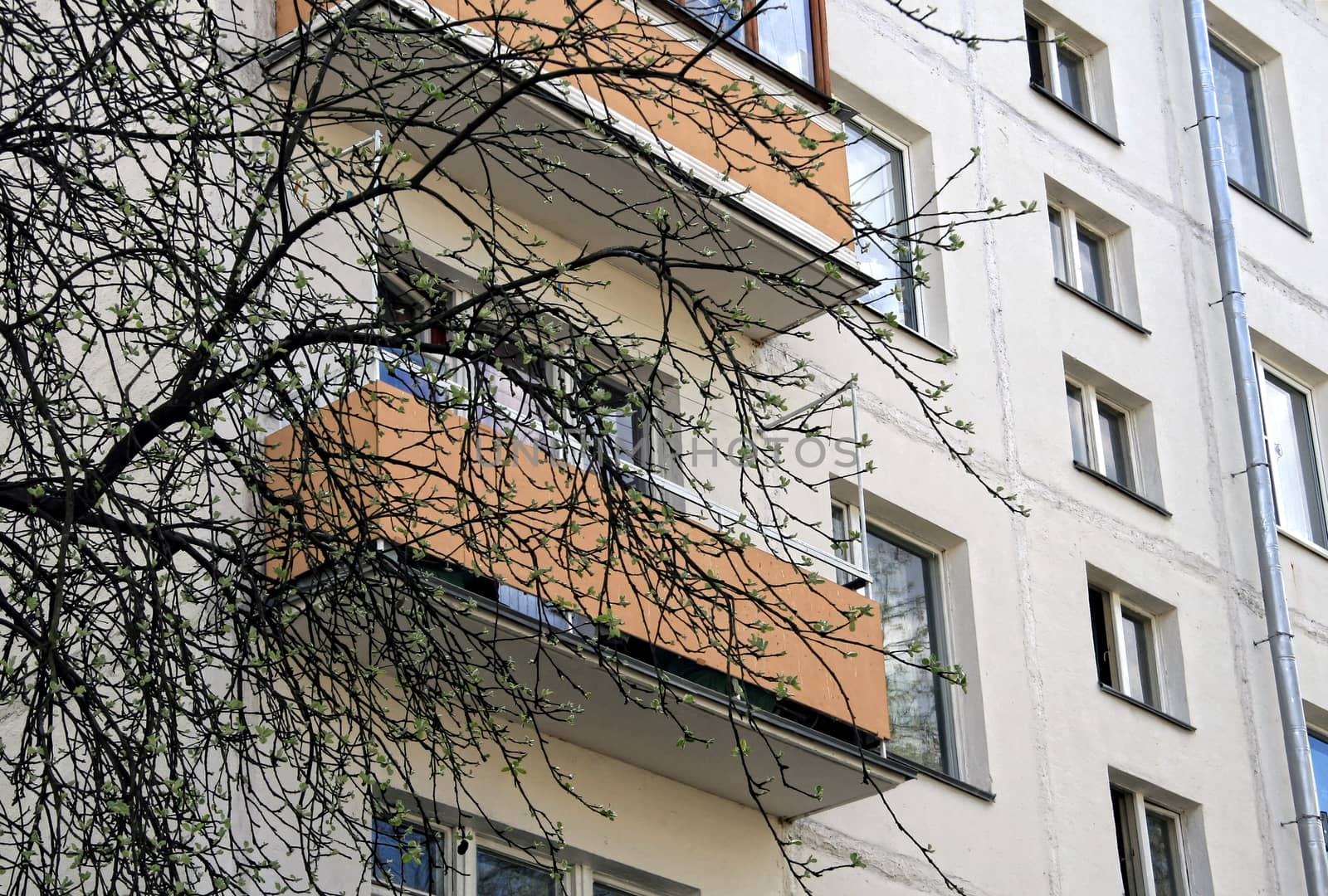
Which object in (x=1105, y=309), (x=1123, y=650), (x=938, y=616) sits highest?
(x=1105, y=309)

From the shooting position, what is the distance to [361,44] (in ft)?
22.2

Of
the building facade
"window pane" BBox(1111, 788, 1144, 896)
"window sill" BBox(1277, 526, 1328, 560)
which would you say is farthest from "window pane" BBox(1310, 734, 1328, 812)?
"window pane" BBox(1111, 788, 1144, 896)

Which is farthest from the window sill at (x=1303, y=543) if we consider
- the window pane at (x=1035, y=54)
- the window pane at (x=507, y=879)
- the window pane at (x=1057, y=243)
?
the window pane at (x=507, y=879)

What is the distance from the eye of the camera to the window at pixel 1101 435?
16.0 meters

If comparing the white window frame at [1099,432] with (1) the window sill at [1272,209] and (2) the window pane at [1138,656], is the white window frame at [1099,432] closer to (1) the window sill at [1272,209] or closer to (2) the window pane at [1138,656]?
(2) the window pane at [1138,656]

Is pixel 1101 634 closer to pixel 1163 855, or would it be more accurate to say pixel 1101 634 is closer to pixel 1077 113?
pixel 1163 855

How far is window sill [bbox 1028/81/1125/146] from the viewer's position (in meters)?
16.8

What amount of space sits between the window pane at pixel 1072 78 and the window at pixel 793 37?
4.89 metres

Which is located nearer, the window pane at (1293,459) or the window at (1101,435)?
the window at (1101,435)

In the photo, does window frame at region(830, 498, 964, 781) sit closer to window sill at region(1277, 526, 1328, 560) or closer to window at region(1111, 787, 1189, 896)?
window at region(1111, 787, 1189, 896)

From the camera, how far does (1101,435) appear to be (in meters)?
16.2

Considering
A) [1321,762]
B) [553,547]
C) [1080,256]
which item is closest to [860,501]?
[553,547]

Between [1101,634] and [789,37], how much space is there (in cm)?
507

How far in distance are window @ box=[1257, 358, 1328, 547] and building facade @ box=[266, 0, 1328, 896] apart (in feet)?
0.11
